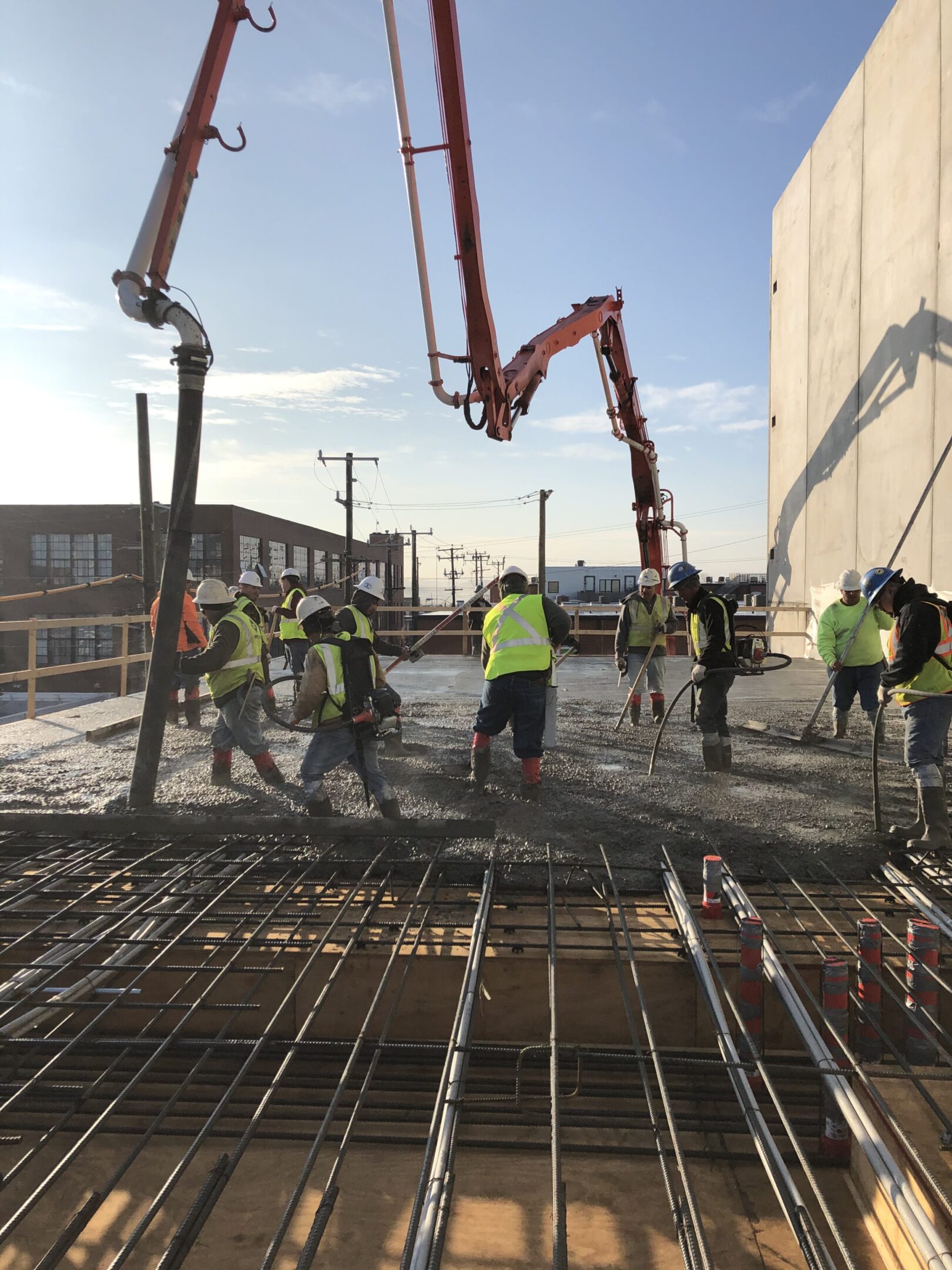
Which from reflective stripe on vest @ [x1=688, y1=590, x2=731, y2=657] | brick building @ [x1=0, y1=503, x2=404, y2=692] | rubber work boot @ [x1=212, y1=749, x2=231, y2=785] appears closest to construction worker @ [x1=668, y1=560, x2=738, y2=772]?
reflective stripe on vest @ [x1=688, y1=590, x2=731, y2=657]

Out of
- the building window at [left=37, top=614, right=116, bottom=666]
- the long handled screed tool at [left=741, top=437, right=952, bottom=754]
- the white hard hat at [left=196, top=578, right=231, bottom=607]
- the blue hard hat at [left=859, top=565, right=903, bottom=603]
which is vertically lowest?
the building window at [left=37, top=614, right=116, bottom=666]

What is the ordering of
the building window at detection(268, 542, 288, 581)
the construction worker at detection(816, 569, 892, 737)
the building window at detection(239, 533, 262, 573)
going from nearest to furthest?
the construction worker at detection(816, 569, 892, 737)
the building window at detection(239, 533, 262, 573)
the building window at detection(268, 542, 288, 581)

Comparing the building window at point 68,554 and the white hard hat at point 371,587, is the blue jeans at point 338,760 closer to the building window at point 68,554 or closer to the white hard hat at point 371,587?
the white hard hat at point 371,587

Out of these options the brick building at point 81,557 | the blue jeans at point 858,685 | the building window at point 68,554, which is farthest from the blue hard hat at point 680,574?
the building window at point 68,554

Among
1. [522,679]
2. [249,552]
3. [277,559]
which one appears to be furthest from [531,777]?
[277,559]

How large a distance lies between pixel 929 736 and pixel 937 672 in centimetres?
41

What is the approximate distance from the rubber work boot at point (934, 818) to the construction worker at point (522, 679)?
2.59m

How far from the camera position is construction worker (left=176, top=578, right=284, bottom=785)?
6.21 metres

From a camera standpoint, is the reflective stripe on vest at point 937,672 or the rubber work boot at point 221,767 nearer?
the reflective stripe on vest at point 937,672

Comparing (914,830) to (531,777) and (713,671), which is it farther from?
(531,777)

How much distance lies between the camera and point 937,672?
4.96m

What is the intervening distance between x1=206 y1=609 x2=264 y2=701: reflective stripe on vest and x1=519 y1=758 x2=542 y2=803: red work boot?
2.35 m

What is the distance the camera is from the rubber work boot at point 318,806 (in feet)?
18.2

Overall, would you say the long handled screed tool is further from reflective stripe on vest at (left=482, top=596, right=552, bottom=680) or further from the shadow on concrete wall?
the shadow on concrete wall
